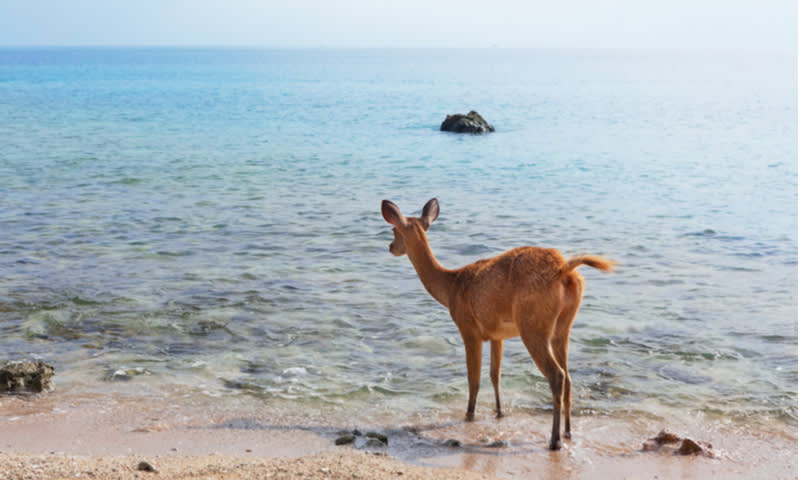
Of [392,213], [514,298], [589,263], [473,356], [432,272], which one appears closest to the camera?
[589,263]

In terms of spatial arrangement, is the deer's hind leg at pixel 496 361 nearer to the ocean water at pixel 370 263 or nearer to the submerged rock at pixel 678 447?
the ocean water at pixel 370 263

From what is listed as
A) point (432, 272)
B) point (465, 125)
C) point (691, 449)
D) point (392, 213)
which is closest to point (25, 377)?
point (392, 213)

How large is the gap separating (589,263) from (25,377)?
508cm

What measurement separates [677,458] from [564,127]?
34.2 meters

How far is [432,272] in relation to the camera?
288 inches

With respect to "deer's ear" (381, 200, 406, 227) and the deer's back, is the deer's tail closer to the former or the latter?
the deer's back

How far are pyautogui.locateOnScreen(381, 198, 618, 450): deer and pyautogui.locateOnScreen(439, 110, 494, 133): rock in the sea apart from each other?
28.0m

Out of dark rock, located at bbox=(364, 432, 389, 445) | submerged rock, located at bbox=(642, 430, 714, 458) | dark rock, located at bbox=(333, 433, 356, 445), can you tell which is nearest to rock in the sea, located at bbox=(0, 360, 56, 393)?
dark rock, located at bbox=(333, 433, 356, 445)

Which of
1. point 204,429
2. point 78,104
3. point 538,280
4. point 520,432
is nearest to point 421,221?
→ point 538,280

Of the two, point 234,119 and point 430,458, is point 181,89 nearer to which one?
point 234,119

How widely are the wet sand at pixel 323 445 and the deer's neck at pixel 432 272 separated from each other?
1106 millimetres

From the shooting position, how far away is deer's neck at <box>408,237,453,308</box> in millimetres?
7246

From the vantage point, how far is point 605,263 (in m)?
6.21

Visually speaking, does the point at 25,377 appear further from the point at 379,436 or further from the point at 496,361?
the point at 496,361
